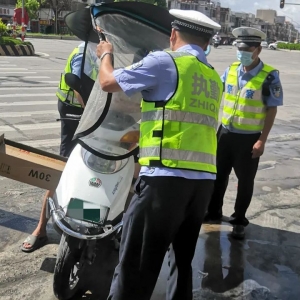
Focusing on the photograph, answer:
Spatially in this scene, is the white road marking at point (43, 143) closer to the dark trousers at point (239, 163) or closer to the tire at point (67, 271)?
the dark trousers at point (239, 163)

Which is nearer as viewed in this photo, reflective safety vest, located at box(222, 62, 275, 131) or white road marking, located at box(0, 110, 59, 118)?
reflective safety vest, located at box(222, 62, 275, 131)

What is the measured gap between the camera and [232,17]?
135 metres

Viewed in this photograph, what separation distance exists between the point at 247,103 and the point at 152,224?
2.23 metres

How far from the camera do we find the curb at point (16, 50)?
846 inches

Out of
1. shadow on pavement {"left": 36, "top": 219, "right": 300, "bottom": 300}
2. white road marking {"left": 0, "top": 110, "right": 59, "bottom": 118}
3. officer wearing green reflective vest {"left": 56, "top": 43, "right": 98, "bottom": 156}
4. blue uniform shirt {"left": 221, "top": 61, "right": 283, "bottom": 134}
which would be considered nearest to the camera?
shadow on pavement {"left": 36, "top": 219, "right": 300, "bottom": 300}

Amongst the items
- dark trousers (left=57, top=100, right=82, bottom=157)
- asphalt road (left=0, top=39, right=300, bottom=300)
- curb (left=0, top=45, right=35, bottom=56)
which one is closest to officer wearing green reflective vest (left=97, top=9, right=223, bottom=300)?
asphalt road (left=0, top=39, right=300, bottom=300)

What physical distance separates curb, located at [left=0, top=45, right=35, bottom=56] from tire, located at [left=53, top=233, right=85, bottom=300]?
19.9 metres

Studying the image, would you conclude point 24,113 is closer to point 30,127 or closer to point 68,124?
point 30,127

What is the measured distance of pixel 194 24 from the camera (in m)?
2.48

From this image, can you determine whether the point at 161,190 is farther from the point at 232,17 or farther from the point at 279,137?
the point at 232,17

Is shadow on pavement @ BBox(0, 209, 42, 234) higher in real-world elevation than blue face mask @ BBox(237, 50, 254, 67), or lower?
lower

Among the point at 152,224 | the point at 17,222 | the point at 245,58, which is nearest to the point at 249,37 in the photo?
the point at 245,58

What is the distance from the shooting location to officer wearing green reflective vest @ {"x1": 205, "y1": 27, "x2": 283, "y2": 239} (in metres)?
4.32

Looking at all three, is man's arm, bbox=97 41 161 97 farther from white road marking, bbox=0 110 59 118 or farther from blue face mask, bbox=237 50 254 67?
white road marking, bbox=0 110 59 118
